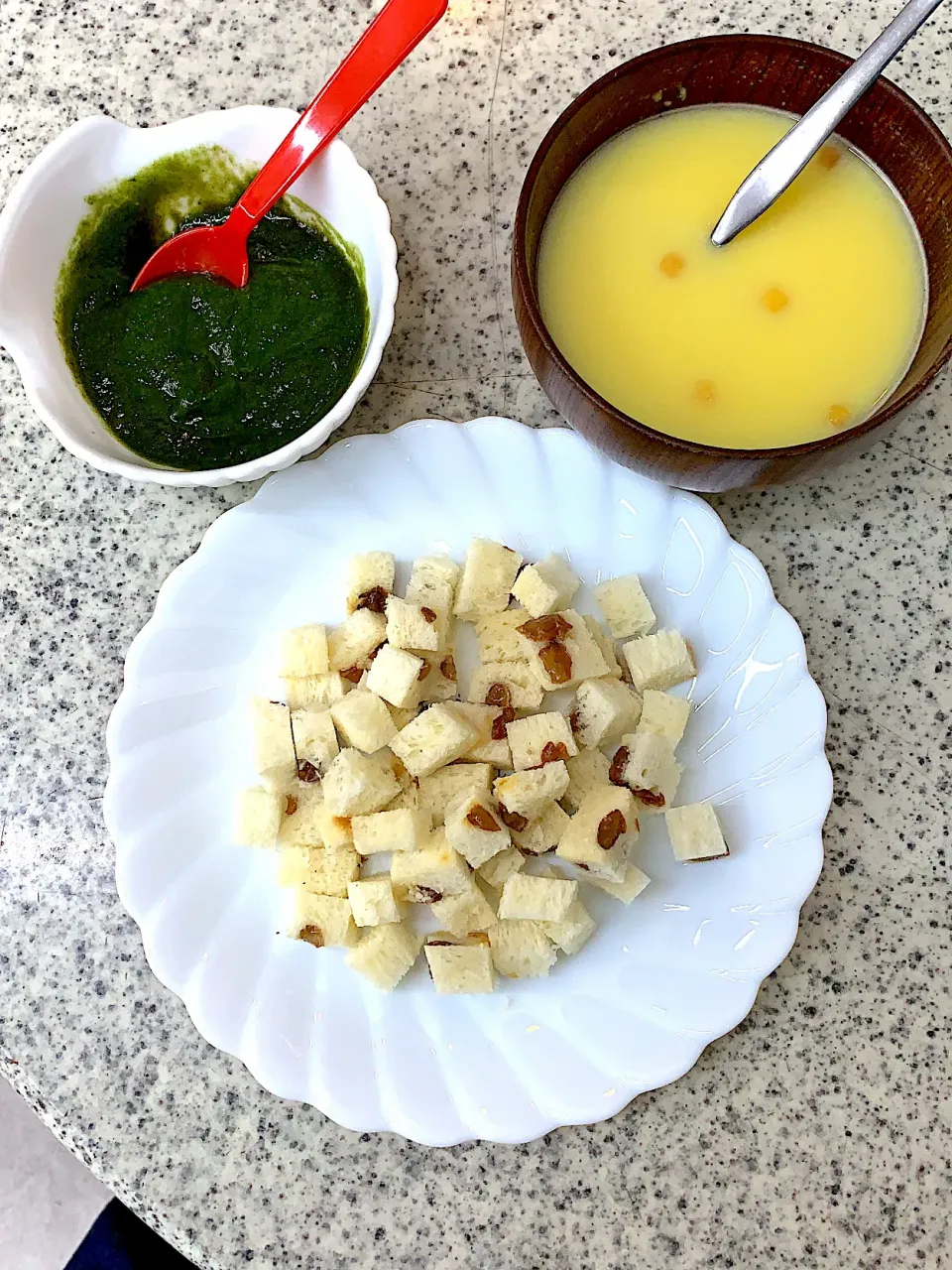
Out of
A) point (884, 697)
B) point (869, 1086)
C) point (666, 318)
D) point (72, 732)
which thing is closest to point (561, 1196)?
point (869, 1086)

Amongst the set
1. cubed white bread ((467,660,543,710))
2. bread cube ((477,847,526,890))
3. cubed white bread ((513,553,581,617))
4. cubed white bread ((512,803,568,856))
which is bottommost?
bread cube ((477,847,526,890))

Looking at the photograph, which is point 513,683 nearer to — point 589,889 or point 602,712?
point 602,712

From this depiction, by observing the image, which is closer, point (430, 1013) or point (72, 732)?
point (430, 1013)

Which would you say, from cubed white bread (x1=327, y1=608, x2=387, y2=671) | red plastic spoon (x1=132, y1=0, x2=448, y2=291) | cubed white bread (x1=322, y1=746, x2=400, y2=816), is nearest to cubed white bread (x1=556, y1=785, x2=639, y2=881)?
cubed white bread (x1=322, y1=746, x2=400, y2=816)

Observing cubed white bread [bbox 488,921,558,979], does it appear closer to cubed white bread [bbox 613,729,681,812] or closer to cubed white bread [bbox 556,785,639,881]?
cubed white bread [bbox 556,785,639,881]

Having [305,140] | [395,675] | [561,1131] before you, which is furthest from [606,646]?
[305,140]

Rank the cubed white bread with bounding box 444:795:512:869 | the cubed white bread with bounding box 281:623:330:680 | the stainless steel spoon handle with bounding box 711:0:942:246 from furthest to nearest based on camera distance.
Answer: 1. the cubed white bread with bounding box 281:623:330:680
2. the cubed white bread with bounding box 444:795:512:869
3. the stainless steel spoon handle with bounding box 711:0:942:246

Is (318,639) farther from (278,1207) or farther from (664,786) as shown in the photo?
(278,1207)

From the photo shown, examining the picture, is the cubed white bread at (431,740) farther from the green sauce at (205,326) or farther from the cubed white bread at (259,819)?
the green sauce at (205,326)
